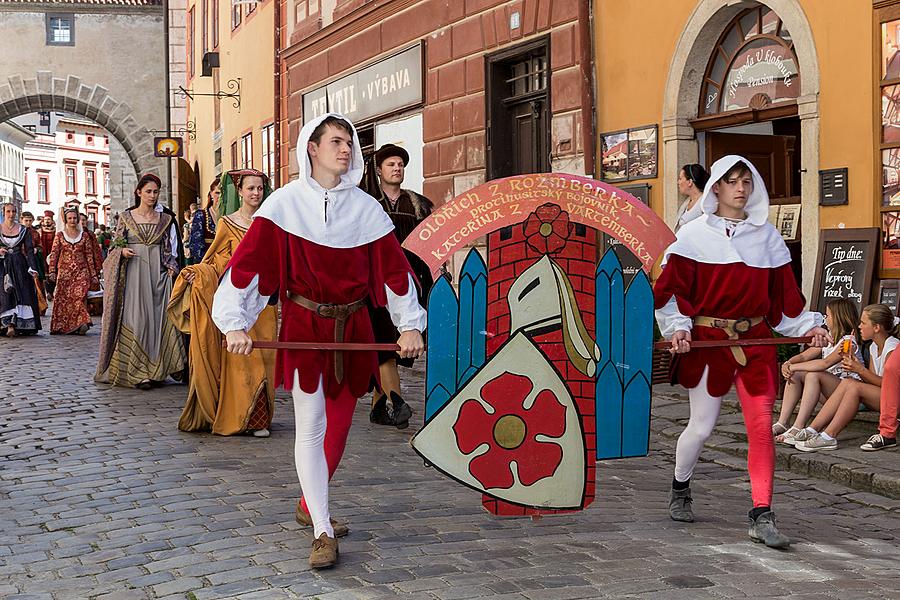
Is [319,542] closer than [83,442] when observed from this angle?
Yes

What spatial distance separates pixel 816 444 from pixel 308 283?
397 centimetres

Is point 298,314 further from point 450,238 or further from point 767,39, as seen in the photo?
point 767,39

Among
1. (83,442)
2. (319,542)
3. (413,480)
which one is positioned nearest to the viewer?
(319,542)

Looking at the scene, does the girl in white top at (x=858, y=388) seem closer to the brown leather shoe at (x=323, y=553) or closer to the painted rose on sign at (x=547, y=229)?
the painted rose on sign at (x=547, y=229)

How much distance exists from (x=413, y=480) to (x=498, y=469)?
1.68 m

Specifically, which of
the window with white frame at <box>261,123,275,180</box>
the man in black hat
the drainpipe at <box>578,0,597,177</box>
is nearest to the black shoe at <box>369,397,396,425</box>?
the man in black hat

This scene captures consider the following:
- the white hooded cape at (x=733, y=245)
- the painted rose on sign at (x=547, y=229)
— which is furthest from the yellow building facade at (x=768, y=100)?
the painted rose on sign at (x=547, y=229)

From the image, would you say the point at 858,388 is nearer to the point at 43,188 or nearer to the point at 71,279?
the point at 71,279

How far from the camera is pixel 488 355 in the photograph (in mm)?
5312

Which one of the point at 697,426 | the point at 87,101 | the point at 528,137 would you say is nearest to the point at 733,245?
the point at 697,426

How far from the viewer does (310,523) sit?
5688 millimetres

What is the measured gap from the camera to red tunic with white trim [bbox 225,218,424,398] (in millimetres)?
5223

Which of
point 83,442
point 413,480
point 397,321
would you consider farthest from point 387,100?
point 397,321

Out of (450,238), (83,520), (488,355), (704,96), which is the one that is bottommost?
(83,520)
